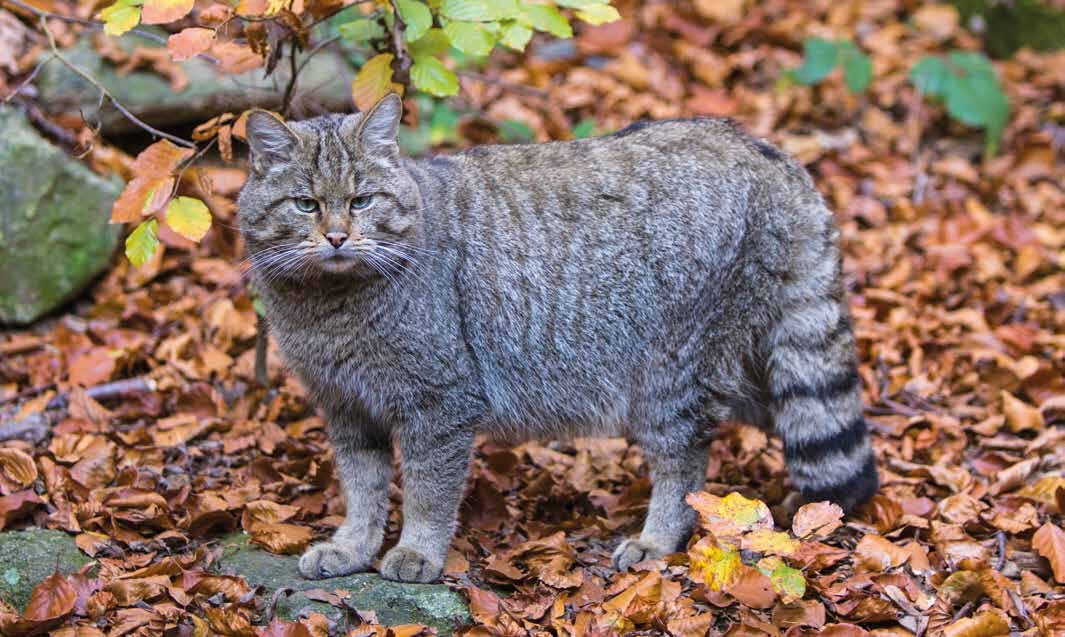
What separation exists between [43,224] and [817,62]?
15.9 feet

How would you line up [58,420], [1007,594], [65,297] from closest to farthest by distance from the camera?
1. [1007,594]
2. [58,420]
3. [65,297]

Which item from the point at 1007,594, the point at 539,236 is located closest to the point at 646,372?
the point at 539,236

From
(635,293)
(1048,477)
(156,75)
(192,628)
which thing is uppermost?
(156,75)

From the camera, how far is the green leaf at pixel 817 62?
763cm

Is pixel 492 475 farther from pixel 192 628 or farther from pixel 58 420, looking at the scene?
pixel 58 420

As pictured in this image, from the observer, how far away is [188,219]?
407 cm

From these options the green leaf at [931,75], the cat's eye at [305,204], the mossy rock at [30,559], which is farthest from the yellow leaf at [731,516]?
the green leaf at [931,75]

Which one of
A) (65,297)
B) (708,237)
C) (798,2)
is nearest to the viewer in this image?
(708,237)

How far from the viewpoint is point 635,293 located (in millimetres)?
4438

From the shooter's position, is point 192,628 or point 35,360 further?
point 35,360

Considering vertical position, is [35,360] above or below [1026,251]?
above

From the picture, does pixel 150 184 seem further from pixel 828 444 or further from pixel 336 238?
pixel 828 444

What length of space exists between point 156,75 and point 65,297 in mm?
1451

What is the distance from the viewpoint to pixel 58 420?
5227 mm
